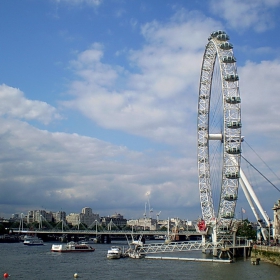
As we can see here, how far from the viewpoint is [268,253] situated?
43.9 m

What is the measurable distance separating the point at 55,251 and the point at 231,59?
128 feet

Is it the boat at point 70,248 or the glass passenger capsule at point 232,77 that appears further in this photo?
the boat at point 70,248

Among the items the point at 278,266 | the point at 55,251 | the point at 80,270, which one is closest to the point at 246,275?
the point at 278,266

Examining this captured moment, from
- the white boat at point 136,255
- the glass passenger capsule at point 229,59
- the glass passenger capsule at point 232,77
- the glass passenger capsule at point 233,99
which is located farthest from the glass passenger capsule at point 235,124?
the white boat at point 136,255

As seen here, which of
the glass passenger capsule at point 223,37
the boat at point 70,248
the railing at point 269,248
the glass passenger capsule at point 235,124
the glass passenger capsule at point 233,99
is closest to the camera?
the railing at point 269,248

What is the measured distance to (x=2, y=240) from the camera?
397ft

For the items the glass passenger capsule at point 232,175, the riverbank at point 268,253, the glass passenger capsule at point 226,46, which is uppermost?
the glass passenger capsule at point 226,46

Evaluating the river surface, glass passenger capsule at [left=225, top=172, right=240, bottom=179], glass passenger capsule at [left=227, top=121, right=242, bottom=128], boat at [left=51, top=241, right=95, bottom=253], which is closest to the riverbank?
the river surface

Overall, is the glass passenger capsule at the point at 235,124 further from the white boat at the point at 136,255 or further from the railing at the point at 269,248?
the white boat at the point at 136,255

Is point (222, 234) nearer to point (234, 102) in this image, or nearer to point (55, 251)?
point (234, 102)

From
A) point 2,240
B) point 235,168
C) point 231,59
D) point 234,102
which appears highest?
point 231,59

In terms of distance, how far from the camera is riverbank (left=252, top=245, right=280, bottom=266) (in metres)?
41.2

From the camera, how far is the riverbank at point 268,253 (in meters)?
41.2

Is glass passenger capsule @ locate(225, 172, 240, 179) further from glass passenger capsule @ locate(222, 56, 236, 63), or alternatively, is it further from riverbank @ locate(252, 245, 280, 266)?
glass passenger capsule @ locate(222, 56, 236, 63)
